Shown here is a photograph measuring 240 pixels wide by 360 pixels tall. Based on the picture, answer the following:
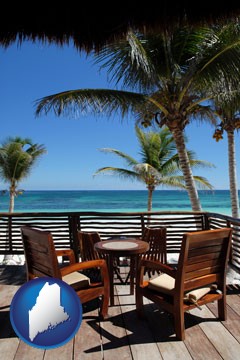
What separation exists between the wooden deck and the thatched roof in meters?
2.66

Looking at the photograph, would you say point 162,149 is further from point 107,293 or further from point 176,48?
point 107,293

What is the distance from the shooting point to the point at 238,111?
8.19 metres

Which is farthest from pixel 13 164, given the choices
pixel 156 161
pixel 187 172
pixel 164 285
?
pixel 164 285

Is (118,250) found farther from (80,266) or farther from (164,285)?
(164,285)

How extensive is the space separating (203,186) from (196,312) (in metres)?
8.94

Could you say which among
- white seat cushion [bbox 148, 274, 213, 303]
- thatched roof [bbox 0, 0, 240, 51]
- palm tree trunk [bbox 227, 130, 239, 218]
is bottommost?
white seat cushion [bbox 148, 274, 213, 303]

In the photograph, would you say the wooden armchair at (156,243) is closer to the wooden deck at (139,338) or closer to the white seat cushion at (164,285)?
the wooden deck at (139,338)

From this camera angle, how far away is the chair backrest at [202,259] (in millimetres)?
2283

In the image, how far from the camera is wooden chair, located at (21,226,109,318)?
242 cm

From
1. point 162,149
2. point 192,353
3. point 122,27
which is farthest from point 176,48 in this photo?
point 162,149

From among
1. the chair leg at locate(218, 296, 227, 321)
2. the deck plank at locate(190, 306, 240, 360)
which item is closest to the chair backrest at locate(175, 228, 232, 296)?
the chair leg at locate(218, 296, 227, 321)

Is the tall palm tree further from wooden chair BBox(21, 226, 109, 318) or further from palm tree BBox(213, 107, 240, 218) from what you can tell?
wooden chair BBox(21, 226, 109, 318)

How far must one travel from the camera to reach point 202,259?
2.42 m

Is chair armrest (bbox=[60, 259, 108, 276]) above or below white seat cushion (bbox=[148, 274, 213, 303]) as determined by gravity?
above
